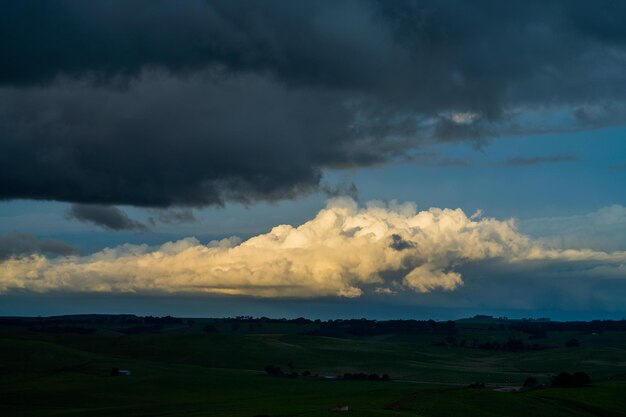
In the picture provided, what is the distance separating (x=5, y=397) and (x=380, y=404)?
8732 cm

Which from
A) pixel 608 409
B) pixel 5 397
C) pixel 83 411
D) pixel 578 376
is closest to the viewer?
pixel 608 409

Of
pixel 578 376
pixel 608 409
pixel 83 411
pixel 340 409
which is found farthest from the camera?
pixel 578 376

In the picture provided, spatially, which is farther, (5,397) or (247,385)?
(247,385)

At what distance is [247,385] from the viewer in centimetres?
19338

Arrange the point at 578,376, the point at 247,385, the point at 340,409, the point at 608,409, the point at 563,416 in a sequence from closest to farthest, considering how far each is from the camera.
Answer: the point at 340,409, the point at 563,416, the point at 608,409, the point at 578,376, the point at 247,385

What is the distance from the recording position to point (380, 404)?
112 m

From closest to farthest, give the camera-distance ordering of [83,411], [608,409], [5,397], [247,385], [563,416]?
[563,416]
[608,409]
[83,411]
[5,397]
[247,385]

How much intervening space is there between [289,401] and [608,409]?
5435 cm

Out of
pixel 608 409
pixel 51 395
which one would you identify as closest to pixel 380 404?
pixel 608 409

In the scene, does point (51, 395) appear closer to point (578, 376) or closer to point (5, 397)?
point (5, 397)

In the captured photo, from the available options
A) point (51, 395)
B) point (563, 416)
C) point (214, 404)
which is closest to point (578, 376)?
point (563, 416)

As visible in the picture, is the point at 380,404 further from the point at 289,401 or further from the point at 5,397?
the point at 5,397

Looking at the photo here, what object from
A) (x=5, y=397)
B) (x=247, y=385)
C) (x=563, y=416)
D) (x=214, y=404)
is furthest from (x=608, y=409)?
(x=5, y=397)

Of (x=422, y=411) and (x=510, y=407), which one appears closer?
(x=422, y=411)
